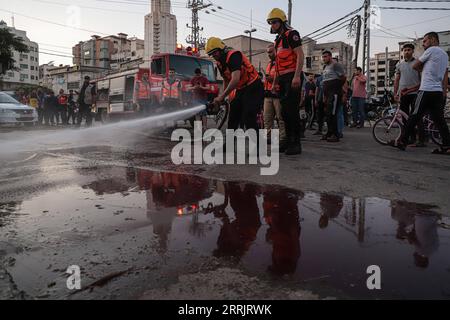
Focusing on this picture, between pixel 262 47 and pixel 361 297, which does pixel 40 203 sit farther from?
pixel 262 47

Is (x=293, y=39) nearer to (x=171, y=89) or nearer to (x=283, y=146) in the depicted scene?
(x=283, y=146)

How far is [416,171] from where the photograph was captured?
4.34m

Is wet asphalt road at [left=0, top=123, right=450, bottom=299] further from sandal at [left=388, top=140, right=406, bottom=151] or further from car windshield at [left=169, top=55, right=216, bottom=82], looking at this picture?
car windshield at [left=169, top=55, right=216, bottom=82]

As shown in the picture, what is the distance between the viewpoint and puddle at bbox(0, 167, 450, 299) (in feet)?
5.85

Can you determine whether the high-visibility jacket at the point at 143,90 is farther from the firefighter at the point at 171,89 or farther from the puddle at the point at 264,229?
the puddle at the point at 264,229

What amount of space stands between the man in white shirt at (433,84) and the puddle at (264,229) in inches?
135

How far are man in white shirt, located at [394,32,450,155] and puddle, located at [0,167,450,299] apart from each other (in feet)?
11.3

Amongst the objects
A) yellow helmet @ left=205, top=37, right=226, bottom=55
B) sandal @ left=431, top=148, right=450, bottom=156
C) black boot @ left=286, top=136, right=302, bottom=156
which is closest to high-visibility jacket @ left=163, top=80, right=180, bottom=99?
yellow helmet @ left=205, top=37, right=226, bottom=55

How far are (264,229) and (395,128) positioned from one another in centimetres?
564

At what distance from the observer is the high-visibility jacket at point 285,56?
536 cm

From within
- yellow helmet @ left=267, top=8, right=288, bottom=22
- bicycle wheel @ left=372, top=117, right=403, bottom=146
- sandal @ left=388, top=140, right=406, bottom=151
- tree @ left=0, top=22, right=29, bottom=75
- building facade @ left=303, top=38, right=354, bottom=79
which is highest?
building facade @ left=303, top=38, right=354, bottom=79

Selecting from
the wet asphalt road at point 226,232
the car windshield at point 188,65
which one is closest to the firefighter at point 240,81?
the wet asphalt road at point 226,232

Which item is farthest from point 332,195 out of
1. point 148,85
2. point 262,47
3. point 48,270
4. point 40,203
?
point 262,47

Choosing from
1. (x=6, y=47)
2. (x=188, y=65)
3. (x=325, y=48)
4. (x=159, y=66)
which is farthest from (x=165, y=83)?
(x=325, y=48)
